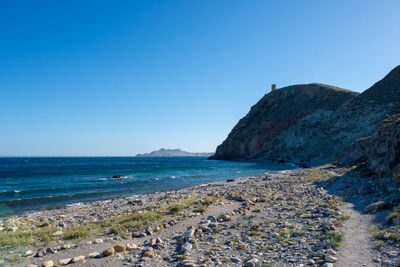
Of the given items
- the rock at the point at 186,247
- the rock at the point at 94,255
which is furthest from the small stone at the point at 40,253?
the rock at the point at 186,247

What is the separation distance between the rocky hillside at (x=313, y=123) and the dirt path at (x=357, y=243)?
32.1 ft

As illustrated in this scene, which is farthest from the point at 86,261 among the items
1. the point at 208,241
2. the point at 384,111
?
the point at 384,111

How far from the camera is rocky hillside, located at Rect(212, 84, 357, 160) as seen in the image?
7912 centimetres

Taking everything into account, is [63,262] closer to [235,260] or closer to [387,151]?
[235,260]

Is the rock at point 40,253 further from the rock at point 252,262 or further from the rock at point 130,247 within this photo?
the rock at point 252,262

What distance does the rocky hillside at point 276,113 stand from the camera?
3115 inches

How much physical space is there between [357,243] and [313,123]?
6945 cm

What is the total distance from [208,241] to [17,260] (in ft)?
18.6

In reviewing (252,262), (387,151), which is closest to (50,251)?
(252,262)

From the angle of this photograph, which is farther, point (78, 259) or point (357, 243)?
point (78, 259)

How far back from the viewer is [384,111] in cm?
4041

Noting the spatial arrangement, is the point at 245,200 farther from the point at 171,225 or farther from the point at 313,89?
the point at 313,89

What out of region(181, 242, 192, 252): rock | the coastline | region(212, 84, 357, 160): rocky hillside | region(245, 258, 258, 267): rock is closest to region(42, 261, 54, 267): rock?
the coastline

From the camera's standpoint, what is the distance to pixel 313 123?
6931cm
